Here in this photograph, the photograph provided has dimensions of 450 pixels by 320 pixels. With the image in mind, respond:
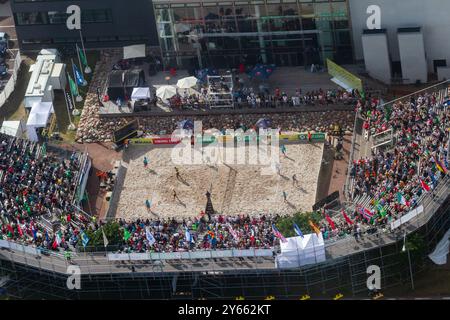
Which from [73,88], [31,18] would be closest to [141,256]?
[73,88]

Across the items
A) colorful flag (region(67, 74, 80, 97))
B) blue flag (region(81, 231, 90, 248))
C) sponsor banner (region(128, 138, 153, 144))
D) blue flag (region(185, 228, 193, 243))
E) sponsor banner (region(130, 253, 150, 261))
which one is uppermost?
colorful flag (region(67, 74, 80, 97))

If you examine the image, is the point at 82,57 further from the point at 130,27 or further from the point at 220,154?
the point at 220,154

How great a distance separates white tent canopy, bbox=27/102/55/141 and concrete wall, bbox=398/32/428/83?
107ft

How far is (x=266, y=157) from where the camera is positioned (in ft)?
392

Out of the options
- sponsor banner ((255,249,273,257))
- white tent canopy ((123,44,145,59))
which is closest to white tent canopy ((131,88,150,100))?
white tent canopy ((123,44,145,59))

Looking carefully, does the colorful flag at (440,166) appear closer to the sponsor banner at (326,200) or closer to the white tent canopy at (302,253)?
the sponsor banner at (326,200)

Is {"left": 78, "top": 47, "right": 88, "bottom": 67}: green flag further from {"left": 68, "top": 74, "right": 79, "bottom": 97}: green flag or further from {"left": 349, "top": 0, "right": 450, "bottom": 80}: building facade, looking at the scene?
{"left": 349, "top": 0, "right": 450, "bottom": 80}: building facade

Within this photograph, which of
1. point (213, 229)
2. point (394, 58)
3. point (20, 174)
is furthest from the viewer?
point (394, 58)

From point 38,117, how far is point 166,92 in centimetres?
1195

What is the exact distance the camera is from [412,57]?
12294cm

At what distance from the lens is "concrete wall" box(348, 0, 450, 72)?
123 m

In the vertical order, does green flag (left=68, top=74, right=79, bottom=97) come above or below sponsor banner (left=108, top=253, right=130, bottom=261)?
above
